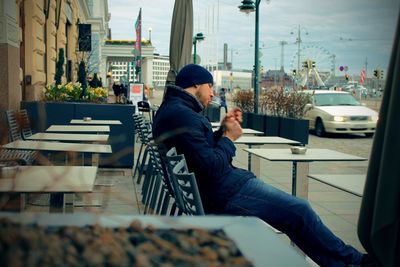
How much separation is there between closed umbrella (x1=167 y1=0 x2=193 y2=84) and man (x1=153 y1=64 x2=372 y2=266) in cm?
499

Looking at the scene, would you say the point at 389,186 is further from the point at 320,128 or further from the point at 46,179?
the point at 320,128

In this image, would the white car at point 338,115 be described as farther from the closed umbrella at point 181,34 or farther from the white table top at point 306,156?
the white table top at point 306,156

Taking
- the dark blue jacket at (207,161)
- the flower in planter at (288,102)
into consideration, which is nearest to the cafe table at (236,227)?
the dark blue jacket at (207,161)

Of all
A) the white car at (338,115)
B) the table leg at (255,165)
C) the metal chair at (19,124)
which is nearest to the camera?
the metal chair at (19,124)

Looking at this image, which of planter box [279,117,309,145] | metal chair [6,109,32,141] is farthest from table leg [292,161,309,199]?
planter box [279,117,309,145]

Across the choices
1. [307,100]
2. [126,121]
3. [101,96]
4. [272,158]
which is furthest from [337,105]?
[272,158]

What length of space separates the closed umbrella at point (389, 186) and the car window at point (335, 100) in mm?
15669

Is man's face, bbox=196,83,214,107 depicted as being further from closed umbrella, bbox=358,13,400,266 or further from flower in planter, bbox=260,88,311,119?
flower in planter, bbox=260,88,311,119

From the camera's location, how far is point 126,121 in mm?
8836

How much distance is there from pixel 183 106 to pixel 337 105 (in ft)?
45.3

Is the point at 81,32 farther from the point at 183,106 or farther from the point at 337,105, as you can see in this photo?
the point at 183,106

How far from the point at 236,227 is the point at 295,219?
83.4 inches

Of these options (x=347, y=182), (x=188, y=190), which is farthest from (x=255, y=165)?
(x=188, y=190)

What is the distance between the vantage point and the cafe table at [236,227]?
1059 mm
